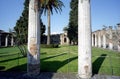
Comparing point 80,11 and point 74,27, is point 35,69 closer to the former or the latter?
point 80,11

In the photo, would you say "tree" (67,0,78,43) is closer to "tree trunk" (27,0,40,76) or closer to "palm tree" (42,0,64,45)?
"palm tree" (42,0,64,45)

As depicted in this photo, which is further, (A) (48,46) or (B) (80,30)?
(A) (48,46)

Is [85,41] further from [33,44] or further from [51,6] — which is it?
[51,6]

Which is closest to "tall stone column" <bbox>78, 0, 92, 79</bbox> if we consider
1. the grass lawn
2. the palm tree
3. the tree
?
the grass lawn

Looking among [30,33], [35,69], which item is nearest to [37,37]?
[30,33]

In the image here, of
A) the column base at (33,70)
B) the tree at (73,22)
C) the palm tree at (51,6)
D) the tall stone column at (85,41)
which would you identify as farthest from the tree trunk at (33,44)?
the tree at (73,22)

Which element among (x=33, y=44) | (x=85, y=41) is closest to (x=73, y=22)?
(x=33, y=44)

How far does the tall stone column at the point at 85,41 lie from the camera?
12.5 metres

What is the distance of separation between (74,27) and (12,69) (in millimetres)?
39245

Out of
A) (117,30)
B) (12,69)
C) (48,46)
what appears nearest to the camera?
(12,69)

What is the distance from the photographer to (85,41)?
41.0ft

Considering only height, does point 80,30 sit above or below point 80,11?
below

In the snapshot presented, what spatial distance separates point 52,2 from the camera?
37.3 metres

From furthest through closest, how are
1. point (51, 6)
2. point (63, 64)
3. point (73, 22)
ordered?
point (73, 22) < point (51, 6) < point (63, 64)
